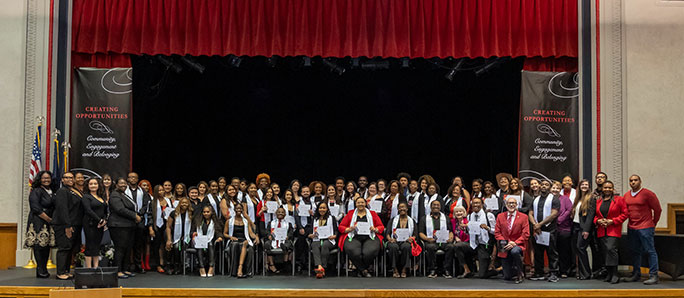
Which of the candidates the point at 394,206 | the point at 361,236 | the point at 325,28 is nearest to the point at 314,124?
the point at 325,28

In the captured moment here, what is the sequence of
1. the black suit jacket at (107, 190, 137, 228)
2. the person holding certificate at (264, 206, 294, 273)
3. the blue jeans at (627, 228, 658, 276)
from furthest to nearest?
1. the person holding certificate at (264, 206, 294, 273)
2. the black suit jacket at (107, 190, 137, 228)
3. the blue jeans at (627, 228, 658, 276)

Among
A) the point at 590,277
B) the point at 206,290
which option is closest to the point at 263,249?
the point at 206,290

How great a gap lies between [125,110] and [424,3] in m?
5.08

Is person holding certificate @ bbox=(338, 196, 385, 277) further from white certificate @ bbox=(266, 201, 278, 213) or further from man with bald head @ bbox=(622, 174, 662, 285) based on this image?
man with bald head @ bbox=(622, 174, 662, 285)

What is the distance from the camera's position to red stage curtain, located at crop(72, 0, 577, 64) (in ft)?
38.5

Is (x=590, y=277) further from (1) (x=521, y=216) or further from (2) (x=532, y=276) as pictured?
(1) (x=521, y=216)

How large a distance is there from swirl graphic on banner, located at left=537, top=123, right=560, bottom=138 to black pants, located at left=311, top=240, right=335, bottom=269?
3860mm

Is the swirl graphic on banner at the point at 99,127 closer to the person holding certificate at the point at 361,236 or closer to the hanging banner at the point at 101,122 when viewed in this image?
the hanging banner at the point at 101,122

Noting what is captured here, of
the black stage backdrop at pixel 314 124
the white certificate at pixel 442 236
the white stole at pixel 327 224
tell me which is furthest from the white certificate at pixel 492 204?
the black stage backdrop at pixel 314 124

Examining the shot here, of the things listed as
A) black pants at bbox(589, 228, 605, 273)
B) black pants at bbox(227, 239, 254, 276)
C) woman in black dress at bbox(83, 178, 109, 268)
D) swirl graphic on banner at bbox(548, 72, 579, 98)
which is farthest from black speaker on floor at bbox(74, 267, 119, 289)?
swirl graphic on banner at bbox(548, 72, 579, 98)

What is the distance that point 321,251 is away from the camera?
1046 cm

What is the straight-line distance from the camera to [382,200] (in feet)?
36.3

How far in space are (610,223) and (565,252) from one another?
34.5 inches

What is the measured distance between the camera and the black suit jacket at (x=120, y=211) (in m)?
9.64
